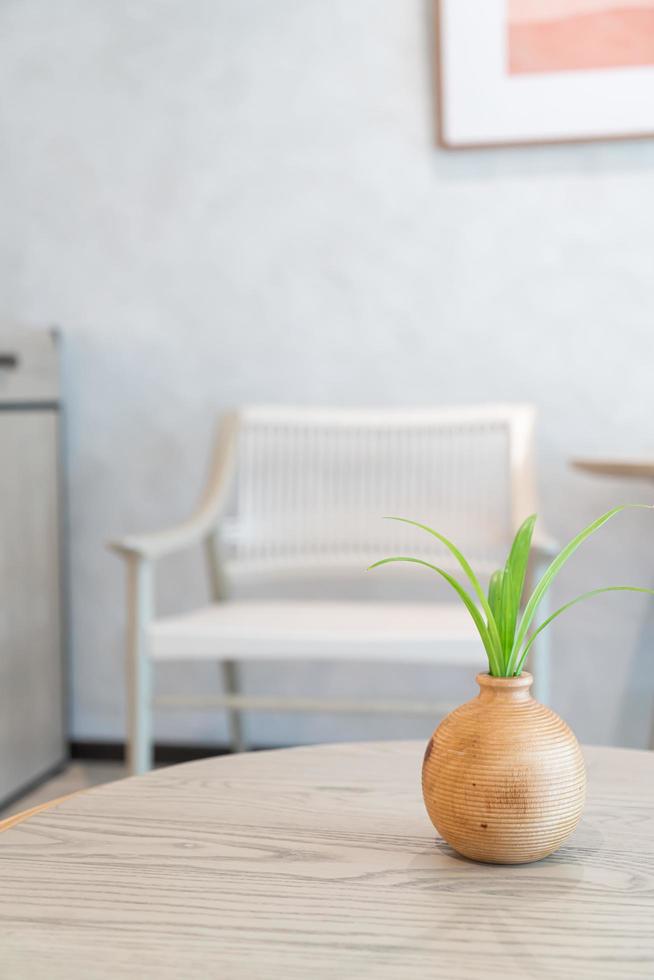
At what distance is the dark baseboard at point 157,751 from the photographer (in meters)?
2.34

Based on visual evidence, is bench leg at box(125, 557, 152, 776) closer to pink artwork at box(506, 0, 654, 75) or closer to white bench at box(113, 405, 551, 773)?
white bench at box(113, 405, 551, 773)

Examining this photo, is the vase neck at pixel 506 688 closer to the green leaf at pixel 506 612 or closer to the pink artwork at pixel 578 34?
the green leaf at pixel 506 612

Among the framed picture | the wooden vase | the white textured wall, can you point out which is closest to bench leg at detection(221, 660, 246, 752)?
the white textured wall

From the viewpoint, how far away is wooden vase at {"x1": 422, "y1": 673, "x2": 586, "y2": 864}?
0.72m

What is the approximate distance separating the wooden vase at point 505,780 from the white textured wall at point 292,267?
1.44 m

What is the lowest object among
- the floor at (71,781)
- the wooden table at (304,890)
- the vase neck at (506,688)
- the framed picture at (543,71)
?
the floor at (71,781)

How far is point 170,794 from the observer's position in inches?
35.6

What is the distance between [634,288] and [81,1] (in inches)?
49.6

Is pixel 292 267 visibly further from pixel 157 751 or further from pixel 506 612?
pixel 506 612

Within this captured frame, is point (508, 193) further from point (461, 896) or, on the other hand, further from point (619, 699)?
point (461, 896)

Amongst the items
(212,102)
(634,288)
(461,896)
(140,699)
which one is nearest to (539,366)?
(634,288)

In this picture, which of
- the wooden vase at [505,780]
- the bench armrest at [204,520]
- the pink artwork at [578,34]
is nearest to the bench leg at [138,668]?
the bench armrest at [204,520]

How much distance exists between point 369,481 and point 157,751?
0.75 metres

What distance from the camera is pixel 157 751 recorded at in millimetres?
2363
